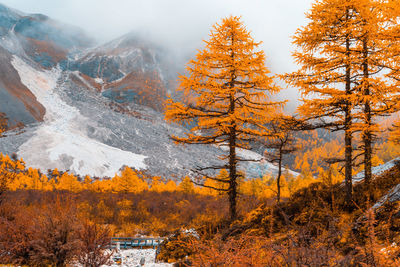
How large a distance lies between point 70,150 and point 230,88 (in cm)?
6182

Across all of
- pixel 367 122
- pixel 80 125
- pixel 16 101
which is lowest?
pixel 367 122

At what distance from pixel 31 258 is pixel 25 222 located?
1152 mm

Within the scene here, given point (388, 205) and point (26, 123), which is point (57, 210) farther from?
point (26, 123)

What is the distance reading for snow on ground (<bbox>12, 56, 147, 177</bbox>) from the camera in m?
56.1

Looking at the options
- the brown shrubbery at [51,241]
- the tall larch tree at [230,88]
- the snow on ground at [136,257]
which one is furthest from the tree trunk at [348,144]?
the brown shrubbery at [51,241]

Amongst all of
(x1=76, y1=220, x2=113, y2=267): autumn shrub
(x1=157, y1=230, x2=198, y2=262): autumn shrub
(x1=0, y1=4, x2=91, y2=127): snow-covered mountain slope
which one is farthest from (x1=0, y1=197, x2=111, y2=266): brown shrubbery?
(x1=0, y1=4, x2=91, y2=127): snow-covered mountain slope

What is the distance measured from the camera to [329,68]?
8.41 m

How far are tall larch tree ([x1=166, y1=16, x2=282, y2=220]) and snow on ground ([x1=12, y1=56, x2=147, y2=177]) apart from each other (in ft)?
172

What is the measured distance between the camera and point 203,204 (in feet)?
71.1

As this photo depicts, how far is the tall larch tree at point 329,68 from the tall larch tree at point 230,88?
160cm

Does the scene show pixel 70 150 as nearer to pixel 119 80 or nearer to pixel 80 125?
pixel 80 125

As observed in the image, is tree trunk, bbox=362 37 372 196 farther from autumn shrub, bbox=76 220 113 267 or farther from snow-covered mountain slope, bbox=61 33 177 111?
snow-covered mountain slope, bbox=61 33 177 111

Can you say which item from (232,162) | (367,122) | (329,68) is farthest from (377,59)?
(232,162)

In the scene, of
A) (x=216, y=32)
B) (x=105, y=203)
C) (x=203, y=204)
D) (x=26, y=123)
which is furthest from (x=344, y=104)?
(x=26, y=123)
